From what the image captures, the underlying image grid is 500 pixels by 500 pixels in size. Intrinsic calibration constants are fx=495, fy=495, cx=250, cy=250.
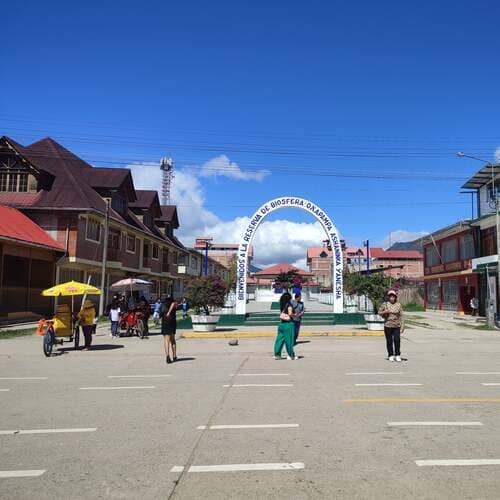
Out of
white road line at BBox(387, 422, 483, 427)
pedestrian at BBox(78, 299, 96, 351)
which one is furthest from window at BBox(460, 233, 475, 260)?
white road line at BBox(387, 422, 483, 427)

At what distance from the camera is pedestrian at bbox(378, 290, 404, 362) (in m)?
12.6

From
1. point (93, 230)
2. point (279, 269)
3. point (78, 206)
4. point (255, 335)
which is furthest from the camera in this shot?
point (279, 269)

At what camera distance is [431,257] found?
4775 centimetres

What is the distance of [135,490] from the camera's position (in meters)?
4.28

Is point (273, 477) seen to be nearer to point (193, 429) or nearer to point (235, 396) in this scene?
point (193, 429)

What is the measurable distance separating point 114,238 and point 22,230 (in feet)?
33.6

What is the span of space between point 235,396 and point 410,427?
10.1 feet

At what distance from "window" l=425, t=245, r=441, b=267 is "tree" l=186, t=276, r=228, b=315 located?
30.1m

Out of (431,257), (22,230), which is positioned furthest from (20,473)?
(431,257)

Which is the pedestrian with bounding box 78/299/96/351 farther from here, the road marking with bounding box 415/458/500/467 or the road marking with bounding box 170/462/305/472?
the road marking with bounding box 415/458/500/467

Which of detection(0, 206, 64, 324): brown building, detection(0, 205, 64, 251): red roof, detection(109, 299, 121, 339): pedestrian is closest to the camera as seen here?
detection(109, 299, 121, 339): pedestrian

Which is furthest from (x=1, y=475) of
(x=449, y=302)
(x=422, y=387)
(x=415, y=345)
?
(x=449, y=302)

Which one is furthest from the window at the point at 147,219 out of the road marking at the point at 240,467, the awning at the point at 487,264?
the road marking at the point at 240,467

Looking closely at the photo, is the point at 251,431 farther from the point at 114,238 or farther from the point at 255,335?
the point at 114,238
